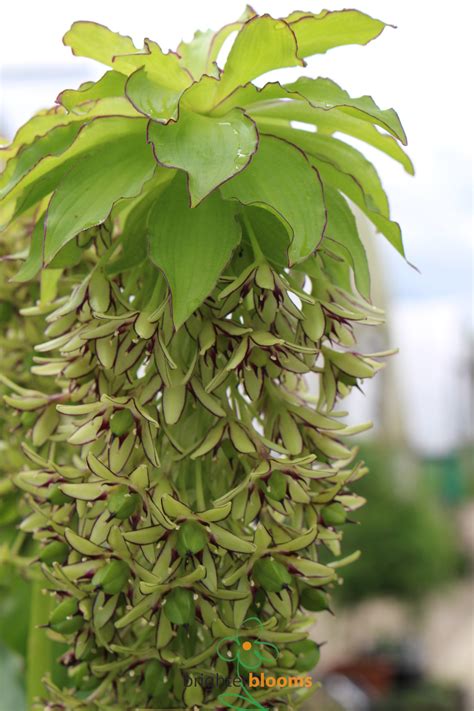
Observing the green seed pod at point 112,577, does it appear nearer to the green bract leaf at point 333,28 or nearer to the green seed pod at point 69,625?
the green seed pod at point 69,625

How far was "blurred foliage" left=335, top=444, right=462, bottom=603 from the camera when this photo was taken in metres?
3.75

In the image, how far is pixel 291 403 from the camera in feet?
1.69

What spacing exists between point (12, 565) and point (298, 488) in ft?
1.07

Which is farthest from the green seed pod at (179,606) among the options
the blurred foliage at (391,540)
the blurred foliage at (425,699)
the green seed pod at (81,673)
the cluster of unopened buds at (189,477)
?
the blurred foliage at (391,540)

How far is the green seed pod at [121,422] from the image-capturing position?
1.53 feet

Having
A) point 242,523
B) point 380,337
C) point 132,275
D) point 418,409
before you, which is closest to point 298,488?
point 242,523

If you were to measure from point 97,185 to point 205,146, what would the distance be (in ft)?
0.24

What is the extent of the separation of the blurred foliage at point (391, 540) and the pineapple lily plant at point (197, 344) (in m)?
3.17

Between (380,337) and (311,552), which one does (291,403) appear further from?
(380,337)

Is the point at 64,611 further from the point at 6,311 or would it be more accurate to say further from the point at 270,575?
the point at 6,311

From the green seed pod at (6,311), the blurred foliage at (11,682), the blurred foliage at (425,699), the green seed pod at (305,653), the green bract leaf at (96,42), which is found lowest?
the blurred foliage at (425,699)

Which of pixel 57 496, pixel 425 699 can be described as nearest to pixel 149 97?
pixel 57 496

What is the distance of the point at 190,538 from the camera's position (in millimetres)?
457

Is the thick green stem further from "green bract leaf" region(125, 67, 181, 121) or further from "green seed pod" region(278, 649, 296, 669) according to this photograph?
"green bract leaf" region(125, 67, 181, 121)
